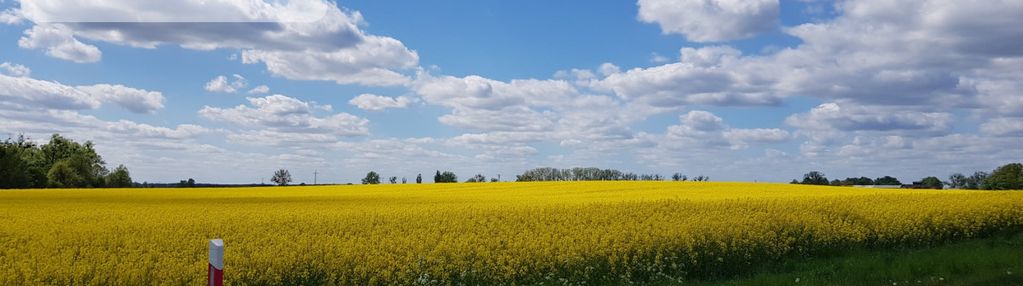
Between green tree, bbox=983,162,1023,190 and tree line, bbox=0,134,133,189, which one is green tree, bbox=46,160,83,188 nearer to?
tree line, bbox=0,134,133,189

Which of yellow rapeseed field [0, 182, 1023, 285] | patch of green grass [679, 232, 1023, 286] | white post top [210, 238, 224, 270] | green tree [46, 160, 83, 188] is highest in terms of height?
green tree [46, 160, 83, 188]

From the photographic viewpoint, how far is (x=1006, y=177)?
87562mm

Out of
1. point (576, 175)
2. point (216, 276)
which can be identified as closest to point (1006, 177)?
point (576, 175)

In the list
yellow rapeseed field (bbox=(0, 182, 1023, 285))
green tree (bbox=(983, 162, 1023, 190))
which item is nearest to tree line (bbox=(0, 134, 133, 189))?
yellow rapeseed field (bbox=(0, 182, 1023, 285))

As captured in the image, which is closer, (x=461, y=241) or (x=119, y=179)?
(x=461, y=241)

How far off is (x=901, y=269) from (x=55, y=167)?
7536 centimetres

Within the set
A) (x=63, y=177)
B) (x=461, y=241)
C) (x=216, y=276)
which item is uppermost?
(x=63, y=177)

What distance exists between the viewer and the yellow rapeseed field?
10.8 metres

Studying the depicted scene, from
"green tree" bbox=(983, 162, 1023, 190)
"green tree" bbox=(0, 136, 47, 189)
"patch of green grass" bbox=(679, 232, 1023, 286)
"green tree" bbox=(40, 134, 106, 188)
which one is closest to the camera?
"patch of green grass" bbox=(679, 232, 1023, 286)

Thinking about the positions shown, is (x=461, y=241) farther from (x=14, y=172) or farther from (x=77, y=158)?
(x=77, y=158)

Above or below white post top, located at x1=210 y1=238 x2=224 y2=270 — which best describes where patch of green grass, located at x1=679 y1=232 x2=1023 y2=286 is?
below

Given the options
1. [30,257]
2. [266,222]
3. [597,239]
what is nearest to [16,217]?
[266,222]

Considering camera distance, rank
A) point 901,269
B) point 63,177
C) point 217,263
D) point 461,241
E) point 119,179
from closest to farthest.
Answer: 1. point 217,263
2. point 461,241
3. point 901,269
4. point 63,177
5. point 119,179

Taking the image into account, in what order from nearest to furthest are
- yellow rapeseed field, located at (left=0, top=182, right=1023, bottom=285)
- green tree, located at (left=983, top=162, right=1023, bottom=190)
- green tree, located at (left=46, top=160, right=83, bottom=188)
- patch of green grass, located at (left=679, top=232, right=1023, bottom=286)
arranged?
1. yellow rapeseed field, located at (left=0, top=182, right=1023, bottom=285)
2. patch of green grass, located at (left=679, top=232, right=1023, bottom=286)
3. green tree, located at (left=46, top=160, right=83, bottom=188)
4. green tree, located at (left=983, top=162, right=1023, bottom=190)
